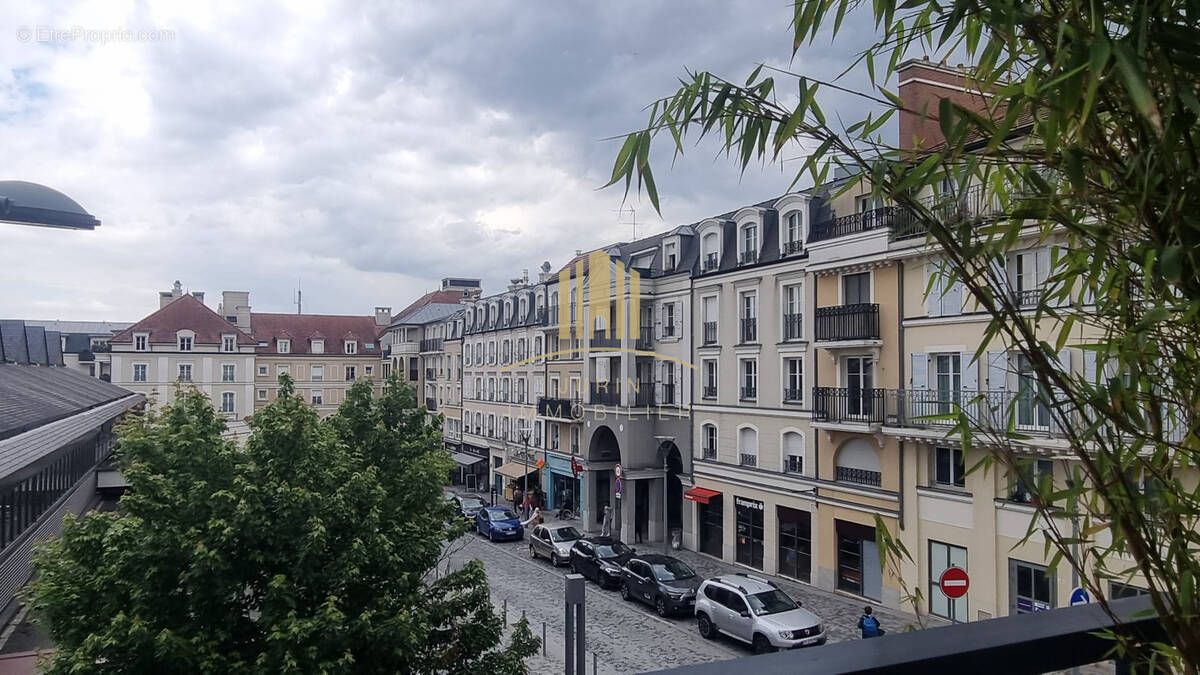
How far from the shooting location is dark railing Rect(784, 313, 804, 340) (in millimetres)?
23016

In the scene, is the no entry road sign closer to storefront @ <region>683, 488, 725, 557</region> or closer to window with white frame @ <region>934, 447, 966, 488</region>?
window with white frame @ <region>934, 447, 966, 488</region>

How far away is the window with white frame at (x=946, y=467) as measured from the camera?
1858 centimetres

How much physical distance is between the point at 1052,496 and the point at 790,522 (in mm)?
22912

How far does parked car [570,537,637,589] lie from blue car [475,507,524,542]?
587cm

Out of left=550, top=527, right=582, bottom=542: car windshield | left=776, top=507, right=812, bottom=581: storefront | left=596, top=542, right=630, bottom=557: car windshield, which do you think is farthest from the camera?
left=550, top=527, right=582, bottom=542: car windshield

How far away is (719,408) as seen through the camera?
86.7 ft

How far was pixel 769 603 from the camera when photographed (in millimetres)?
17234

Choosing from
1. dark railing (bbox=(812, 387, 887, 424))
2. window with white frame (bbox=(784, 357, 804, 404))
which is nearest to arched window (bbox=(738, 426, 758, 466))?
window with white frame (bbox=(784, 357, 804, 404))

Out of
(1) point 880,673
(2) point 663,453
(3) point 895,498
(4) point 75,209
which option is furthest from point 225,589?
(4) point 75,209

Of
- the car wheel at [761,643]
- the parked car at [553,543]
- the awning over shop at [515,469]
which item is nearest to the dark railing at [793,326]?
the car wheel at [761,643]

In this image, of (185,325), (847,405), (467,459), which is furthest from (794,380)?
(185,325)

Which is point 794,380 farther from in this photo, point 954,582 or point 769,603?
point 954,582

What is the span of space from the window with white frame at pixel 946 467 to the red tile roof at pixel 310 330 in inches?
2160

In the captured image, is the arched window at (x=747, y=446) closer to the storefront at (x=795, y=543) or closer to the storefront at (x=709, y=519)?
the storefront at (x=709, y=519)
